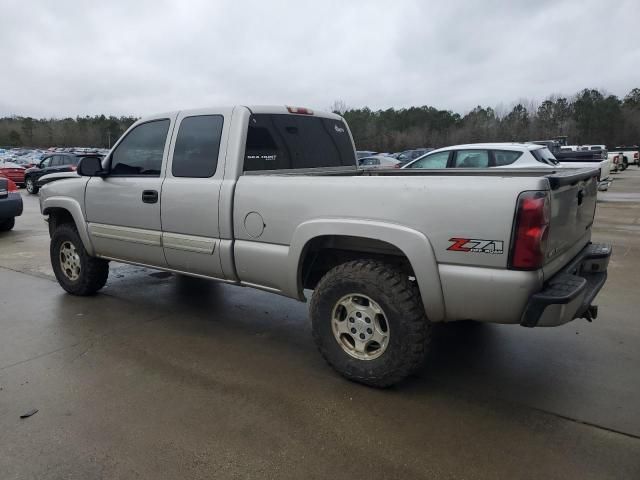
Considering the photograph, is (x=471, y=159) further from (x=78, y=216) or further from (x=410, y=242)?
(x=410, y=242)

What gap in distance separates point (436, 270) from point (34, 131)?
119561 mm

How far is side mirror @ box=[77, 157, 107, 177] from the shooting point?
4895mm

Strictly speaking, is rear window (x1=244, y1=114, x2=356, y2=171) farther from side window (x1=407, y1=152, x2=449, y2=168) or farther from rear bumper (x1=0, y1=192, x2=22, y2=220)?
rear bumper (x1=0, y1=192, x2=22, y2=220)

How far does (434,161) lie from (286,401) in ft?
28.5

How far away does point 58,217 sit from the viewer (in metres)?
5.82

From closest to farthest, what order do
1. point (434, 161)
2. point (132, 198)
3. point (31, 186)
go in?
point (132, 198) → point (434, 161) → point (31, 186)

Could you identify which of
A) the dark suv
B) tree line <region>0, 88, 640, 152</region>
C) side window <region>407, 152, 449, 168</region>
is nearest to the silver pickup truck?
side window <region>407, 152, 449, 168</region>

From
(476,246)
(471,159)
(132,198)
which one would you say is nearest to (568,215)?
(476,246)

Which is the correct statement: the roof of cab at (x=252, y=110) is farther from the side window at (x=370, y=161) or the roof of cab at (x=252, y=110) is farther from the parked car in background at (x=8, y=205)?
the side window at (x=370, y=161)

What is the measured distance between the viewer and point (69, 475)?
256 cm

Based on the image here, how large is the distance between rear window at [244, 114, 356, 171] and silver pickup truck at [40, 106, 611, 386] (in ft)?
0.05

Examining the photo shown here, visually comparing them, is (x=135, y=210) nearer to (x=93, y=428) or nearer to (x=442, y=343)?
(x=93, y=428)

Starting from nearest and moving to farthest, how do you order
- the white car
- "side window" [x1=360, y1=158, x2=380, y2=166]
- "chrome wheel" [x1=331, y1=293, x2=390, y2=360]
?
"chrome wheel" [x1=331, y1=293, x2=390, y2=360] < the white car < "side window" [x1=360, y1=158, x2=380, y2=166]

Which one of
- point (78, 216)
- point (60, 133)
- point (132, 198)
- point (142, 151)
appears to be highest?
point (60, 133)
